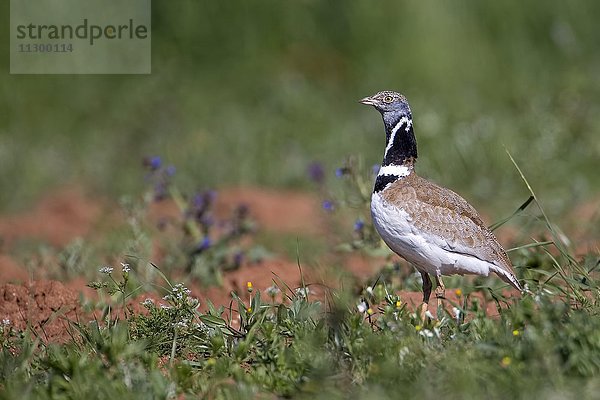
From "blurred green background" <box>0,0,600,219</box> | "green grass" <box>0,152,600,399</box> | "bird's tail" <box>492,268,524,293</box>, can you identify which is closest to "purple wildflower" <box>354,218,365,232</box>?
"green grass" <box>0,152,600,399</box>

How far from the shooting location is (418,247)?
5.06m

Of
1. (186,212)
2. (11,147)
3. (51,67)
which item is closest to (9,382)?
(186,212)

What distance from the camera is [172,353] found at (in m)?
4.59

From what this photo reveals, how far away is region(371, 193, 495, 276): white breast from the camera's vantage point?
16.6 feet

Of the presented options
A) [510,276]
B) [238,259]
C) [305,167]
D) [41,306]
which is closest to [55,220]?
[305,167]

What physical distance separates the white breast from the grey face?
544mm

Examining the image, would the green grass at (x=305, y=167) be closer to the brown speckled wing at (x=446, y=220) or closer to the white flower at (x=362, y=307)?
the white flower at (x=362, y=307)

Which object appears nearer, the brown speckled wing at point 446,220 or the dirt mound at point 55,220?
the brown speckled wing at point 446,220

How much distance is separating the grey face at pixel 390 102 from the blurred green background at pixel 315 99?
370 cm

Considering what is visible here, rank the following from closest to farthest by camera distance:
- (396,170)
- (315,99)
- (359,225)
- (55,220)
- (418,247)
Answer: (418,247)
(396,170)
(359,225)
(55,220)
(315,99)

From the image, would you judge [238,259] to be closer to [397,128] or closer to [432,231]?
[397,128]

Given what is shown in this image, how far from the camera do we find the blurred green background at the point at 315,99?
9688 mm

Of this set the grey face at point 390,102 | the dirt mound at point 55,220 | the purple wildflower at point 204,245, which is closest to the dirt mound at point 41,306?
the purple wildflower at point 204,245

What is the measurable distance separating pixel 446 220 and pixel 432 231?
0.12m
